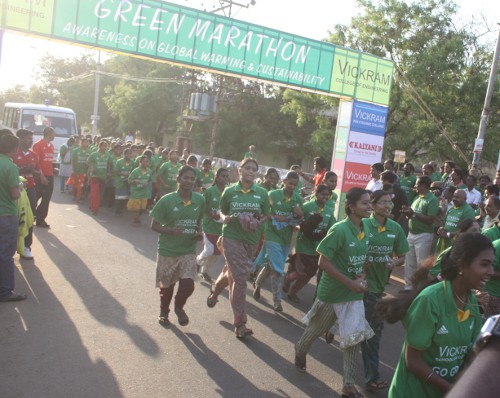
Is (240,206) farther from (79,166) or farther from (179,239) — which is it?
(79,166)

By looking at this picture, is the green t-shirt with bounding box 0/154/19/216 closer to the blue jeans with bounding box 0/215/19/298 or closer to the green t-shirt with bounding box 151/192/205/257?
the blue jeans with bounding box 0/215/19/298

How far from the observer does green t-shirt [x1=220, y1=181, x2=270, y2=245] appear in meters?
6.01

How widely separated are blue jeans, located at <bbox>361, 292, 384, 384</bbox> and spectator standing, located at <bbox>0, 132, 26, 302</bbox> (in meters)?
3.98

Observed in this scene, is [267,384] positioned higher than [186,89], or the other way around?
[186,89]

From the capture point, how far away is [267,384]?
4.70 m

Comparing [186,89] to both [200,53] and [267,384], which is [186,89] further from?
[267,384]

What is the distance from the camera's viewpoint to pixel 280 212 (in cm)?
707

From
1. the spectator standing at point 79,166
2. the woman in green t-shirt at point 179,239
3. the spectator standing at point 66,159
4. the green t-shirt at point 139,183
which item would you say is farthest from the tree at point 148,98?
the woman in green t-shirt at point 179,239

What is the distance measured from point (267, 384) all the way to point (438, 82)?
2034 cm

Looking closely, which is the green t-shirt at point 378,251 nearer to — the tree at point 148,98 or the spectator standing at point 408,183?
the spectator standing at point 408,183

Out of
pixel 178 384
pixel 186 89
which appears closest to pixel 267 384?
pixel 178 384

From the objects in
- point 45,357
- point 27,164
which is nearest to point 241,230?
point 45,357

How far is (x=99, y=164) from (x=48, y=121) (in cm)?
1113

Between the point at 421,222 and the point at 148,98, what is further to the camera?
the point at 148,98
